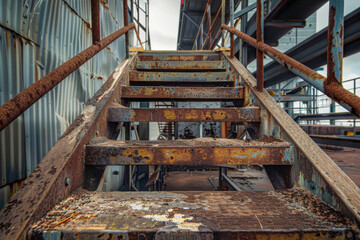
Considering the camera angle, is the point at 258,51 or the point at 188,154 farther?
the point at 258,51

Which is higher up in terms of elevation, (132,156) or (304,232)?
(132,156)

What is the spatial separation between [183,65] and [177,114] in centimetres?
134

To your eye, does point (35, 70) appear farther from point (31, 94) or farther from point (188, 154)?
point (188, 154)

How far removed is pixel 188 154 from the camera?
3.89 ft

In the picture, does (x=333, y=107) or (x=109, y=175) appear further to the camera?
(x=333, y=107)

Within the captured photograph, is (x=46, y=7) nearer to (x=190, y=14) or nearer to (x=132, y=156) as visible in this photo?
(x=132, y=156)

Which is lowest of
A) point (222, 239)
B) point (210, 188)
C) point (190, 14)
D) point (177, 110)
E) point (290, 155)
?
point (210, 188)

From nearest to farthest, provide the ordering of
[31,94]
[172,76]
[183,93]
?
[31,94]
[183,93]
[172,76]

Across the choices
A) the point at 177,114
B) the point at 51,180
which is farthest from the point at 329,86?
the point at 51,180

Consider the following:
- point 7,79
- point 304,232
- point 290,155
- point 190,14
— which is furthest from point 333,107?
point 7,79

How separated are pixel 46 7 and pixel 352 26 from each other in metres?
3.38

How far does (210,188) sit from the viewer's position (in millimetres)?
3635

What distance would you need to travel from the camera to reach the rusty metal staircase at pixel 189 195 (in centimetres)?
71

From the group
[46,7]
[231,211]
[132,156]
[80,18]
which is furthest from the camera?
[80,18]
